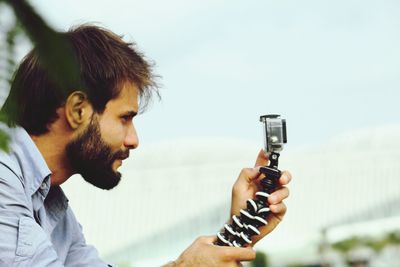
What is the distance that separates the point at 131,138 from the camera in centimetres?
225

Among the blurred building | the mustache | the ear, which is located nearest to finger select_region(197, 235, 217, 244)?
the mustache

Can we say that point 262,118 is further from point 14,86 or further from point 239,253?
point 14,86

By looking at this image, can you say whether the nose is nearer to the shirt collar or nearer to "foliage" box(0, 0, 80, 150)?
the shirt collar

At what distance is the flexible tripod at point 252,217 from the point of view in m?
2.40

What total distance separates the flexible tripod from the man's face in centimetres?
31

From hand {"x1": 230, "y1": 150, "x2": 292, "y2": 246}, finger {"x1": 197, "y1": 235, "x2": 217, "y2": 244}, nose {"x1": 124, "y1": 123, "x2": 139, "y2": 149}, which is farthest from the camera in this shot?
hand {"x1": 230, "y1": 150, "x2": 292, "y2": 246}

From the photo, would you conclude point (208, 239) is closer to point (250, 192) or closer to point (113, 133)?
point (250, 192)

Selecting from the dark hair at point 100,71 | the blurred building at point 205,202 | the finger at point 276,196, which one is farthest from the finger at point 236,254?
the blurred building at point 205,202

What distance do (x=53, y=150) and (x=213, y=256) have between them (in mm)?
434

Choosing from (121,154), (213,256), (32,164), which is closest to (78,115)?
(32,164)

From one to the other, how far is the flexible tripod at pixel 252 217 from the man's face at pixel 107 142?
309mm

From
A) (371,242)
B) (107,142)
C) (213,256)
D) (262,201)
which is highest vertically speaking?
(371,242)

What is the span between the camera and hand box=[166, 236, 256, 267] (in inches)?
89.1

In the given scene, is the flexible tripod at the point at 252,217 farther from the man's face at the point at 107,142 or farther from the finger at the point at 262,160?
the man's face at the point at 107,142
